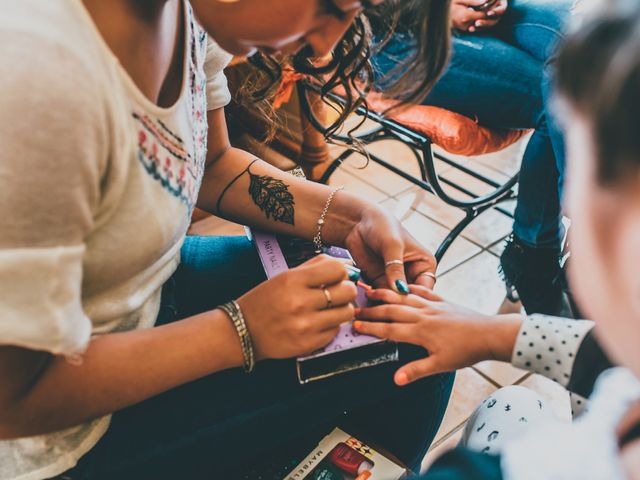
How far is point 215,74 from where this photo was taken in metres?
0.97

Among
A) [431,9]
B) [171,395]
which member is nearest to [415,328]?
[171,395]

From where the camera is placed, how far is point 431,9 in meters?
0.78

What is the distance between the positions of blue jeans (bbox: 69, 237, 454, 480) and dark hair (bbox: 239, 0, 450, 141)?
1.20 ft

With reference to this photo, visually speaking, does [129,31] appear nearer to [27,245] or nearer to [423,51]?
[27,245]

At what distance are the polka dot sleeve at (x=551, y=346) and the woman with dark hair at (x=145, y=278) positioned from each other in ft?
0.54

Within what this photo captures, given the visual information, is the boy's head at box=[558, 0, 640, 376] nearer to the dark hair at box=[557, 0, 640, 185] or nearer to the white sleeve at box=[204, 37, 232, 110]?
the dark hair at box=[557, 0, 640, 185]

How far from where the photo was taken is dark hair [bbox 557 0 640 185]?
329 millimetres

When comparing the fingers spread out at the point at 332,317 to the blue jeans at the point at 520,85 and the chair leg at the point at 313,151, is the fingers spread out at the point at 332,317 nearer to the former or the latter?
the blue jeans at the point at 520,85

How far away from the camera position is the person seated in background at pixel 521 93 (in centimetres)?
137

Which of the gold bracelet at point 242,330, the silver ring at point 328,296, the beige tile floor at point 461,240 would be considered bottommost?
the beige tile floor at point 461,240

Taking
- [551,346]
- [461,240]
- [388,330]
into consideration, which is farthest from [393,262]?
[461,240]

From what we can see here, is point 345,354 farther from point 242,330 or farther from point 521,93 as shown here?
point 521,93

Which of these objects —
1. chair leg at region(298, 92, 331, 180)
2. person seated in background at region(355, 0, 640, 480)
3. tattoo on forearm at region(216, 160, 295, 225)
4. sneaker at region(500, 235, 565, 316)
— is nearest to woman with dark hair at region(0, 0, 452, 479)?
tattoo on forearm at region(216, 160, 295, 225)

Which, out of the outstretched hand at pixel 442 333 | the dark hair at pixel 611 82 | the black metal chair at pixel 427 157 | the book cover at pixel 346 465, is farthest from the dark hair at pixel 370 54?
the book cover at pixel 346 465
